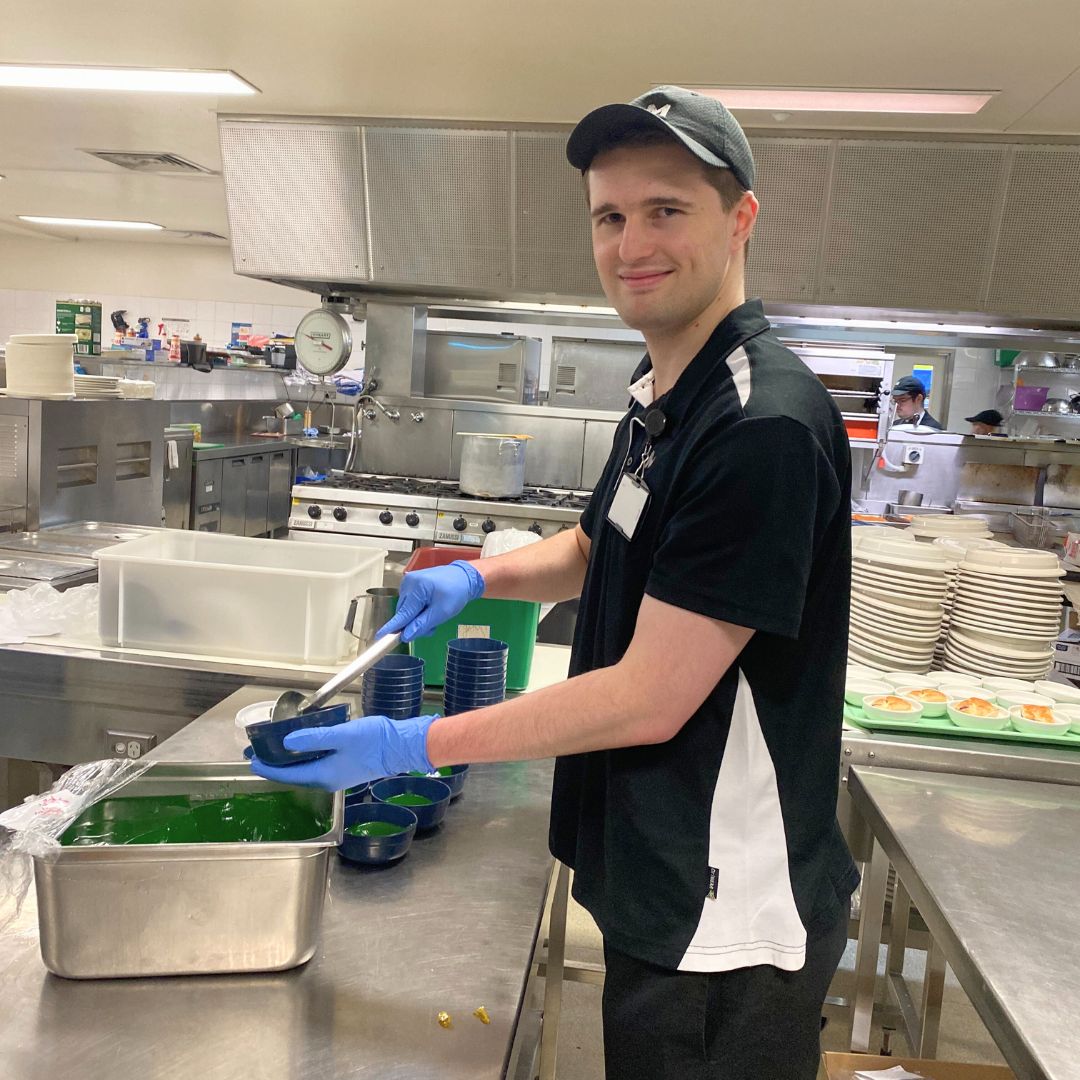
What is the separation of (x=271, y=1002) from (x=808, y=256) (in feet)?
14.0

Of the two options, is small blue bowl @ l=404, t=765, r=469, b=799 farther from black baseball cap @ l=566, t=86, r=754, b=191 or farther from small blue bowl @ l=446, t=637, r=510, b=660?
black baseball cap @ l=566, t=86, r=754, b=191

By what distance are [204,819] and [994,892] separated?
3.98ft

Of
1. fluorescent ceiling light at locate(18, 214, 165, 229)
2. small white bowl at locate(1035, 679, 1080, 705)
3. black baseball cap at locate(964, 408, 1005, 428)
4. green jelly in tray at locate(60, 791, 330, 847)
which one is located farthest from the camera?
fluorescent ceiling light at locate(18, 214, 165, 229)


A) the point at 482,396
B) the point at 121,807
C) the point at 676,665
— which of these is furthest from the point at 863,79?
the point at 121,807

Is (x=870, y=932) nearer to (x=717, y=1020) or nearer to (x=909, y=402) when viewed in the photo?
(x=717, y=1020)

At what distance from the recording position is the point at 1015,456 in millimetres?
6352

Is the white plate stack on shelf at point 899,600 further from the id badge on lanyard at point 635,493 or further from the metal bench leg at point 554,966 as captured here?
the id badge on lanyard at point 635,493

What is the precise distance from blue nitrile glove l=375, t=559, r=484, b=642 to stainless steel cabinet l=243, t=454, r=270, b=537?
5.51 metres

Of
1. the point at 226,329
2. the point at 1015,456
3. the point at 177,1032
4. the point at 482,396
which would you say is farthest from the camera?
the point at 226,329

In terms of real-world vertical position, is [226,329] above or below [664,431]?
above

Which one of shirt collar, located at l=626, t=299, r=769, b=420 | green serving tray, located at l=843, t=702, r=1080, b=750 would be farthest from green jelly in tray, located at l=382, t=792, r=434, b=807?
green serving tray, located at l=843, t=702, r=1080, b=750

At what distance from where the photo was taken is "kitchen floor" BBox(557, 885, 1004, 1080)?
7.81 ft

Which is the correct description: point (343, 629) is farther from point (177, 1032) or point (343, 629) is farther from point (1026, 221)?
point (1026, 221)

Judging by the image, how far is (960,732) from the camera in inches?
77.5
